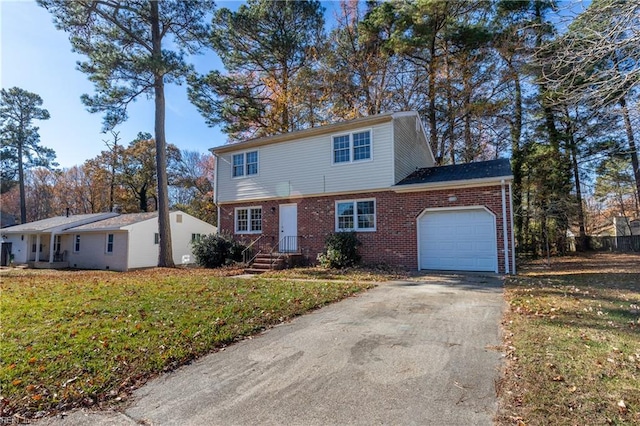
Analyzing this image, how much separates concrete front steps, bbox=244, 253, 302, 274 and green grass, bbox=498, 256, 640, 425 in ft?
27.5

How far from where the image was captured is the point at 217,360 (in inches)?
155

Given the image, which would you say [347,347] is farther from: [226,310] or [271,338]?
[226,310]

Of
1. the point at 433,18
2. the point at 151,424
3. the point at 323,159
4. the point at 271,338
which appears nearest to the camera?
the point at 151,424

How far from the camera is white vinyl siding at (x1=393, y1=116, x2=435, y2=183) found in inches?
512

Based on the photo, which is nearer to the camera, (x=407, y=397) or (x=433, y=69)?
(x=407, y=397)

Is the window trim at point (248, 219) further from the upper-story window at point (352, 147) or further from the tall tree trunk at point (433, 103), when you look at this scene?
the tall tree trunk at point (433, 103)

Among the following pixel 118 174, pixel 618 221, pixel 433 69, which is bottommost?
pixel 618 221

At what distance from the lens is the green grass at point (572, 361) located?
8.59 ft

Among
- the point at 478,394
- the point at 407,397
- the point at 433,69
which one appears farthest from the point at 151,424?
the point at 433,69

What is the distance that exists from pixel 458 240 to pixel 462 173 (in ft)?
8.10

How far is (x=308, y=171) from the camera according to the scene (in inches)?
562

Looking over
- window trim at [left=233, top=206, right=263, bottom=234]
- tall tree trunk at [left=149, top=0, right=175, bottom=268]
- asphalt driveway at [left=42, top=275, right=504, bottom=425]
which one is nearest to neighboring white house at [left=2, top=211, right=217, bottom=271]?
tall tree trunk at [left=149, top=0, right=175, bottom=268]

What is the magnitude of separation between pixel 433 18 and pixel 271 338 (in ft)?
69.7

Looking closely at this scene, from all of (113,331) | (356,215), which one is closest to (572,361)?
(113,331)
